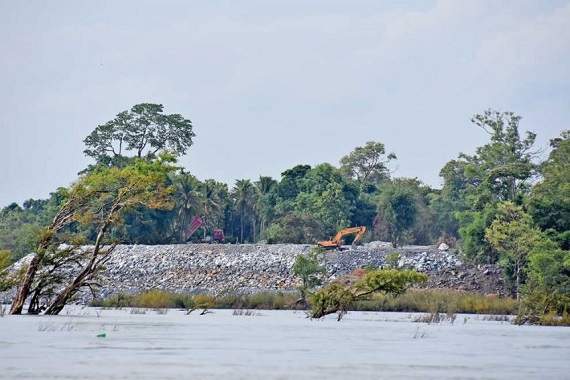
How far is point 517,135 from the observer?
110 m

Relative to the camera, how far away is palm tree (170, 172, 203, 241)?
105m

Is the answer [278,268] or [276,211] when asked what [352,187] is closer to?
[276,211]

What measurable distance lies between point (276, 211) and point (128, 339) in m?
82.0

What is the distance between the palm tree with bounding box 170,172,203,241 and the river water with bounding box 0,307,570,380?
196 feet

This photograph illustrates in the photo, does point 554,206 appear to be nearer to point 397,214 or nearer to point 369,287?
→ point 397,214

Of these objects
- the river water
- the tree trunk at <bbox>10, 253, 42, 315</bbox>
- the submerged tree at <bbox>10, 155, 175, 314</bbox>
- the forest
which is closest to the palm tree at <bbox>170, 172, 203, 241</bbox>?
the forest

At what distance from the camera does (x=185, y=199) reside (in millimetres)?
105438

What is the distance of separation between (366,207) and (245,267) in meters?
32.5

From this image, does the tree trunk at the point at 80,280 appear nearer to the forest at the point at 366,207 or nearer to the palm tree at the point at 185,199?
the forest at the point at 366,207

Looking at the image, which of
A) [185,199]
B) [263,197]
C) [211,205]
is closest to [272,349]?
[185,199]

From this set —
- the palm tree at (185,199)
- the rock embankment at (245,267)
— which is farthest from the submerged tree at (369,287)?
the palm tree at (185,199)

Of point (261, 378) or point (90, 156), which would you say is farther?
point (90, 156)

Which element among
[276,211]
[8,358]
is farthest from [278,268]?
[8,358]

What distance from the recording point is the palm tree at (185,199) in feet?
346
